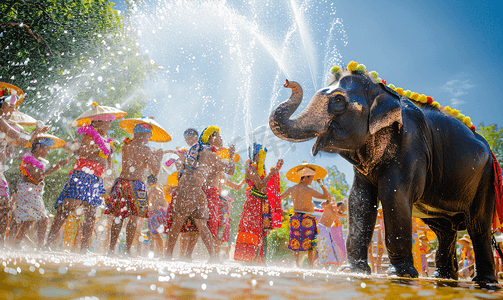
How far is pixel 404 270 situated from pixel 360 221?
577 mm

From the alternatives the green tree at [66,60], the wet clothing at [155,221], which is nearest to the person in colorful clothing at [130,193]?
the wet clothing at [155,221]

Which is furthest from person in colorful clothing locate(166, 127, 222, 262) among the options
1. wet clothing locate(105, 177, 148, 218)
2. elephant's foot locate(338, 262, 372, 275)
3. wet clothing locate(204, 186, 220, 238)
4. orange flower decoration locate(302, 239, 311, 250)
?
orange flower decoration locate(302, 239, 311, 250)

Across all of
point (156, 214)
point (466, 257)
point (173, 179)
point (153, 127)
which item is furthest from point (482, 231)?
point (466, 257)

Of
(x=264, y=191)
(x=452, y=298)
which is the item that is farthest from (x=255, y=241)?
(x=452, y=298)

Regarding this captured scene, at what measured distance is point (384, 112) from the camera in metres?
2.45

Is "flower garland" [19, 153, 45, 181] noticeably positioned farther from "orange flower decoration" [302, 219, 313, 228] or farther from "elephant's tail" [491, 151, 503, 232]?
"elephant's tail" [491, 151, 503, 232]

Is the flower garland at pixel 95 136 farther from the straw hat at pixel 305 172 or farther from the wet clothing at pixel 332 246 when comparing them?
the wet clothing at pixel 332 246

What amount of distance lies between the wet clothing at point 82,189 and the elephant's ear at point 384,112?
11.2 ft

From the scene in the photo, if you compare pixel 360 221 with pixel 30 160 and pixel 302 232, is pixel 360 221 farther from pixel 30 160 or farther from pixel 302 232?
pixel 30 160

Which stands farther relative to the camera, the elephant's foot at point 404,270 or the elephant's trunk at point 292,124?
the elephant's trunk at point 292,124

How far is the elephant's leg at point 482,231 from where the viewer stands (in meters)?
2.64

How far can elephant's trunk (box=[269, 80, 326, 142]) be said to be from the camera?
2.38m

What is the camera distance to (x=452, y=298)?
2.22 ft

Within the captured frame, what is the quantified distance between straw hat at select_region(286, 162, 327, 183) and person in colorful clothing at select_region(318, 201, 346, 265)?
3.30 feet
